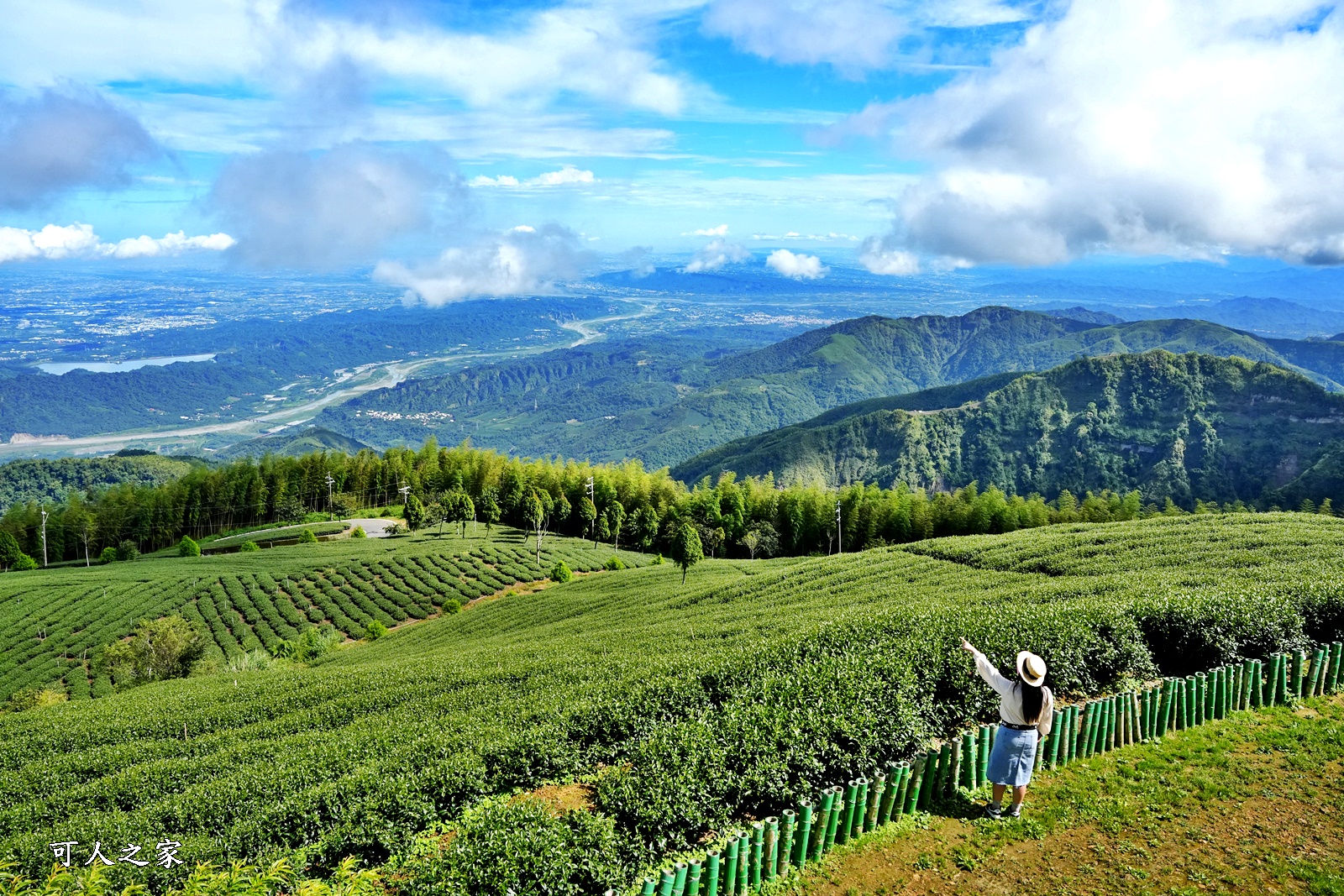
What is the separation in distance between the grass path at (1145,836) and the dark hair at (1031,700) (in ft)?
6.34

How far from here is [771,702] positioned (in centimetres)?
1416

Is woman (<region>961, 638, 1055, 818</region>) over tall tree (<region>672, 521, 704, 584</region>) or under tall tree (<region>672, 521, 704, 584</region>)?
over

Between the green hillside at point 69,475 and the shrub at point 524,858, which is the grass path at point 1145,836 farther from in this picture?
the green hillside at point 69,475

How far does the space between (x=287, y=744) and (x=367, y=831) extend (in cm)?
1101

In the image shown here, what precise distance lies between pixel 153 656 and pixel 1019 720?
62.6 m

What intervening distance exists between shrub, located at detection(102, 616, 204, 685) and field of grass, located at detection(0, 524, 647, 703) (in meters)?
2.18

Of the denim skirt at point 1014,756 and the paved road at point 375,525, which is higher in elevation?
the denim skirt at point 1014,756

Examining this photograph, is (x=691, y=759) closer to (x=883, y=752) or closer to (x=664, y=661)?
(x=883, y=752)

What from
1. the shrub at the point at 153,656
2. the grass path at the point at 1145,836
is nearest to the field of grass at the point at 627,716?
the grass path at the point at 1145,836

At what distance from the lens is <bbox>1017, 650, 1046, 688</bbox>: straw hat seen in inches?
436

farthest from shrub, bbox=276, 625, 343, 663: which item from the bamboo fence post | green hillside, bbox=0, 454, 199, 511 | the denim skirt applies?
green hillside, bbox=0, 454, 199, 511

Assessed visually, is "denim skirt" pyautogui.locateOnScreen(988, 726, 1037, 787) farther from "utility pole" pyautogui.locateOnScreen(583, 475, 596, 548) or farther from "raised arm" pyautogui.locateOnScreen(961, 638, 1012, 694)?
"utility pole" pyautogui.locateOnScreen(583, 475, 596, 548)

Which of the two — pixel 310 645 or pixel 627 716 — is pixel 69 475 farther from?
pixel 627 716

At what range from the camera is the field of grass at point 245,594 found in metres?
58.6
